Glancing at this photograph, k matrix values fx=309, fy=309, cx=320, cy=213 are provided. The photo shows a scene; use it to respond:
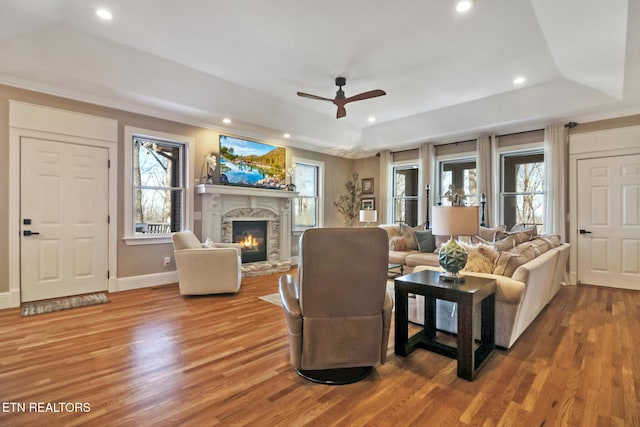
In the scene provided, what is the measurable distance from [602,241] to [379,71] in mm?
4544

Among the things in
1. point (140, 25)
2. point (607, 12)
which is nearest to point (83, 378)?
point (140, 25)

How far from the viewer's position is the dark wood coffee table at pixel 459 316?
218cm

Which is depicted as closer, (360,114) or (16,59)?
(16,59)

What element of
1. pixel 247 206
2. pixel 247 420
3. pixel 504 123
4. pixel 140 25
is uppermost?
pixel 140 25

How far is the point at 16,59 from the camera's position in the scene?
3.41 m

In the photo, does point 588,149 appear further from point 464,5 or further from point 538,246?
point 464,5

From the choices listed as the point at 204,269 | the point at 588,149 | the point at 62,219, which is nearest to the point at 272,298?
the point at 204,269

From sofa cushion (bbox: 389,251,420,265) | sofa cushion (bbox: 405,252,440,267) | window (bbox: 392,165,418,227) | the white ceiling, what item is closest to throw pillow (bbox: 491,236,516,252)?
sofa cushion (bbox: 405,252,440,267)

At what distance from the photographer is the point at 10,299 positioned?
3762mm

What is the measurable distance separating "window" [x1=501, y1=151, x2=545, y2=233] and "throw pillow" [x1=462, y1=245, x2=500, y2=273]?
3.61m

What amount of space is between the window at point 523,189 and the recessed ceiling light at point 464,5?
400cm

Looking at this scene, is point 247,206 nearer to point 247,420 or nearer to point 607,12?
point 247,420

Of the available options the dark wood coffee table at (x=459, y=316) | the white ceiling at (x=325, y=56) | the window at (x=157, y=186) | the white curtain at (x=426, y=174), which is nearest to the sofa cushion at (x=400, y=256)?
the white curtain at (x=426, y=174)

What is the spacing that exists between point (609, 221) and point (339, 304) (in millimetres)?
5362
